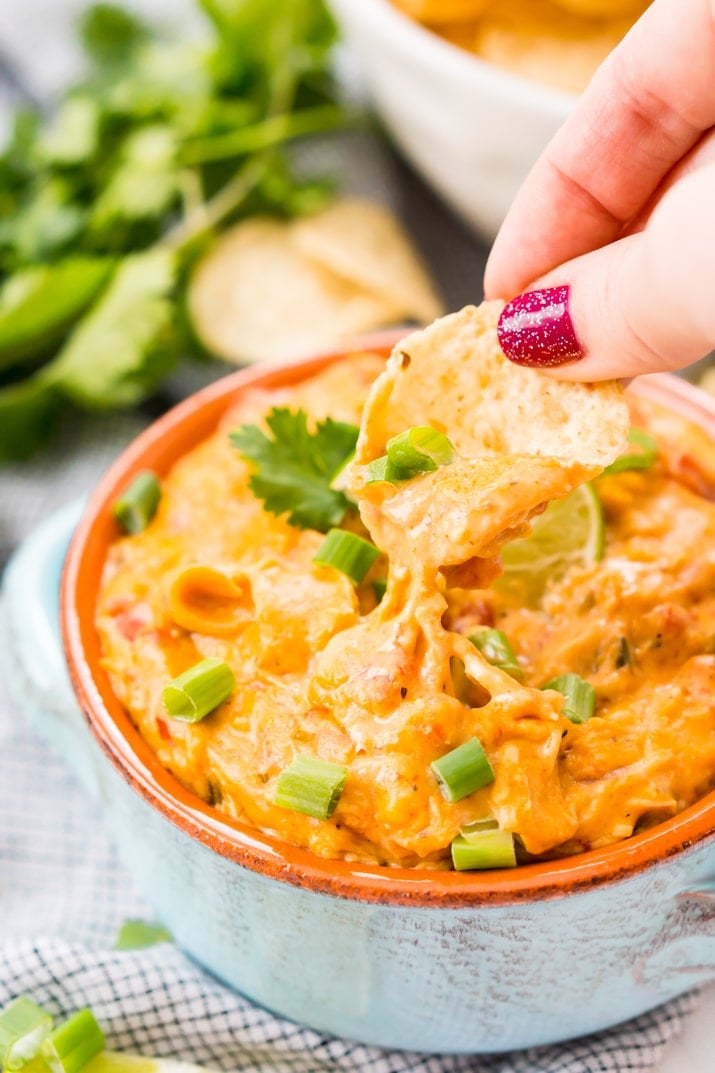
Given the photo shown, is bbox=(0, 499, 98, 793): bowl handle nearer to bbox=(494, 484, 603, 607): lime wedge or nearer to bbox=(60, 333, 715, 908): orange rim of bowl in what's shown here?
bbox=(60, 333, 715, 908): orange rim of bowl

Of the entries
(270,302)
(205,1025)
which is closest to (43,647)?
(205,1025)

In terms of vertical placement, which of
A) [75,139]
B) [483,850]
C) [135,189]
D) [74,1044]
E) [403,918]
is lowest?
[74,1044]

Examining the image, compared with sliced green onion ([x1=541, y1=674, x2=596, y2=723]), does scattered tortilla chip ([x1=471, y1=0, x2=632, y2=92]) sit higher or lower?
higher

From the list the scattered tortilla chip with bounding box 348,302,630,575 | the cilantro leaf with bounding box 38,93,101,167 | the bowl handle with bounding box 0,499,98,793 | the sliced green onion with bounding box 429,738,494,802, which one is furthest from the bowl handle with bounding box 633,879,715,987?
the cilantro leaf with bounding box 38,93,101,167

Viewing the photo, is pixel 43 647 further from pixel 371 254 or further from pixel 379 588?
pixel 371 254

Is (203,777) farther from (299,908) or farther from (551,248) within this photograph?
(551,248)

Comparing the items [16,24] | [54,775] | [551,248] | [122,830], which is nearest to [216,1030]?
[122,830]
